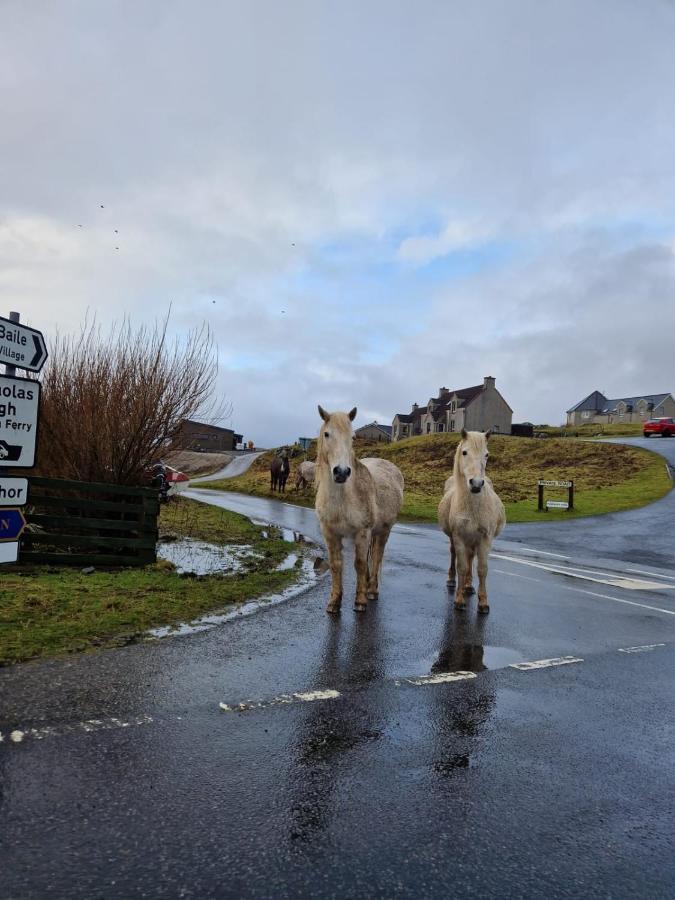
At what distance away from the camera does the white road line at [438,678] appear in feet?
16.9

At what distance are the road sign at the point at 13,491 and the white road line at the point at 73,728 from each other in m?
2.03

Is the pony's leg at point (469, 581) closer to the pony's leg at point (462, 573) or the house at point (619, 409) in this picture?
the pony's leg at point (462, 573)

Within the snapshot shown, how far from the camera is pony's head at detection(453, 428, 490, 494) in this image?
7598 millimetres

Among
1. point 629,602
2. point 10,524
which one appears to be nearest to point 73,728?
point 10,524

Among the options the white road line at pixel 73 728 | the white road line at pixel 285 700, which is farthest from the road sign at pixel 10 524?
the white road line at pixel 285 700

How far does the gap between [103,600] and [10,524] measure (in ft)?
8.48

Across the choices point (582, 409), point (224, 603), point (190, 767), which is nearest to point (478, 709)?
point (190, 767)

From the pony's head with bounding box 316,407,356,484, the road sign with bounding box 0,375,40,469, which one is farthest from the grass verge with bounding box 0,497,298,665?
the pony's head with bounding box 316,407,356,484

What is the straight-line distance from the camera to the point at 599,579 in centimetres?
1155

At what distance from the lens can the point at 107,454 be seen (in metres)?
10.9

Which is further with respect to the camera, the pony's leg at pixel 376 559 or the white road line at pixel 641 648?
the pony's leg at pixel 376 559

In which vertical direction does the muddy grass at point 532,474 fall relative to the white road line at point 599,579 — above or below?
above

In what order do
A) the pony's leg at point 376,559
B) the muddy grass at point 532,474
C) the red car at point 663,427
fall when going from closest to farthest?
the pony's leg at point 376,559
the muddy grass at point 532,474
the red car at point 663,427

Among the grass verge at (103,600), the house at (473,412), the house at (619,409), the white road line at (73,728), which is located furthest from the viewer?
the house at (619,409)
